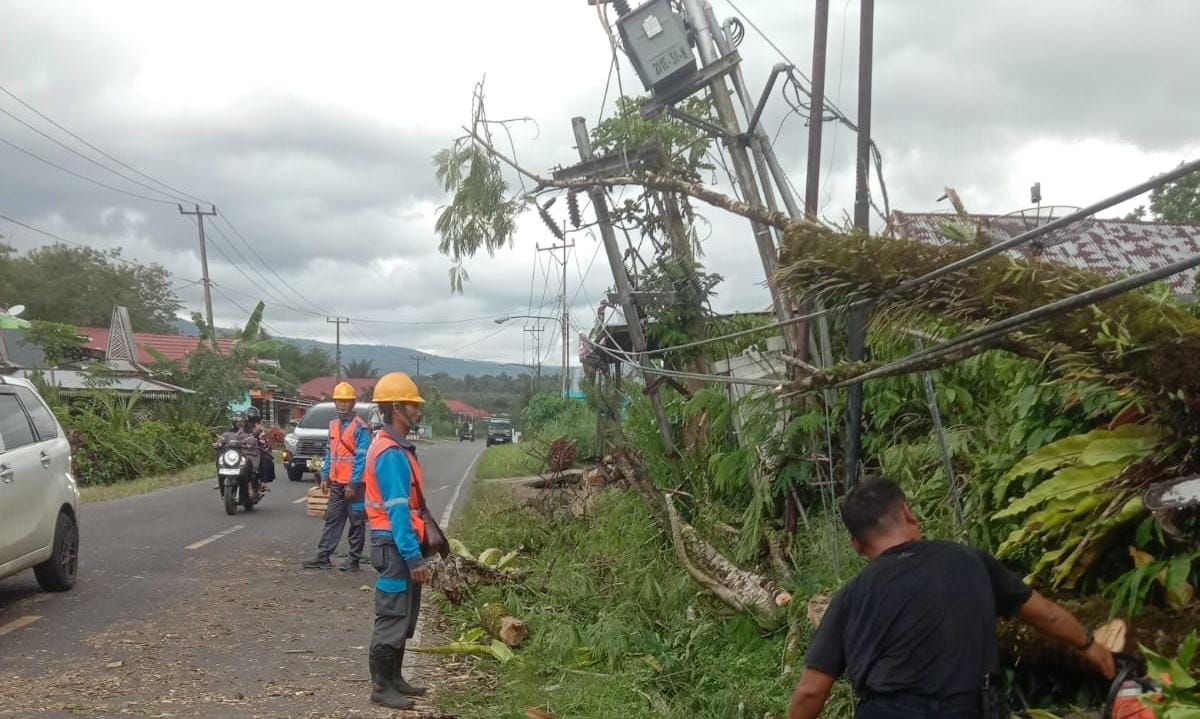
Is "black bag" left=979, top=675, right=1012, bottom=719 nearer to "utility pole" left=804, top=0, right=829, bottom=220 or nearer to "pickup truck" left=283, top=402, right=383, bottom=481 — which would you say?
"utility pole" left=804, top=0, right=829, bottom=220

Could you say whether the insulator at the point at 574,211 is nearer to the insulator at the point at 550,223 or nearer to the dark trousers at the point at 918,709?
the insulator at the point at 550,223

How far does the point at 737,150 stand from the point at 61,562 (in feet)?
21.6

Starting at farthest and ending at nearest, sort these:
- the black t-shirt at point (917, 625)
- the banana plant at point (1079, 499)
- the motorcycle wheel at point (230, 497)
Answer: the motorcycle wheel at point (230, 497) < the banana plant at point (1079, 499) < the black t-shirt at point (917, 625)

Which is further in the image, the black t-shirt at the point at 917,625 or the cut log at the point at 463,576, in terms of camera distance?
the cut log at the point at 463,576

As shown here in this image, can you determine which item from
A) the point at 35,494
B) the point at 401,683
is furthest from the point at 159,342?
the point at 401,683

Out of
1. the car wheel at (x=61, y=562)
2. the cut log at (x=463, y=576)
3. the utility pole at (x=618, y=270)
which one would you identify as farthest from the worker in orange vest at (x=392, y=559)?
the utility pole at (x=618, y=270)

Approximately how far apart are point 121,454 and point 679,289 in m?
17.0

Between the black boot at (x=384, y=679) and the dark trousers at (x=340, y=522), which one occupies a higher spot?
the dark trousers at (x=340, y=522)

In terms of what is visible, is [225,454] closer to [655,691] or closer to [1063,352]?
[655,691]

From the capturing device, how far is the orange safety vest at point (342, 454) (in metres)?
10.8

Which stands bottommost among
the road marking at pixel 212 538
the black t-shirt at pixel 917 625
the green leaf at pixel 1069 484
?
the road marking at pixel 212 538

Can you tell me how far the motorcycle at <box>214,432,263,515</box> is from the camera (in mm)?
15617

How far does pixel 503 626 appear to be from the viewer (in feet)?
25.7

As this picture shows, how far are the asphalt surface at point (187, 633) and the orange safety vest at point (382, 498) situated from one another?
1.04 metres
